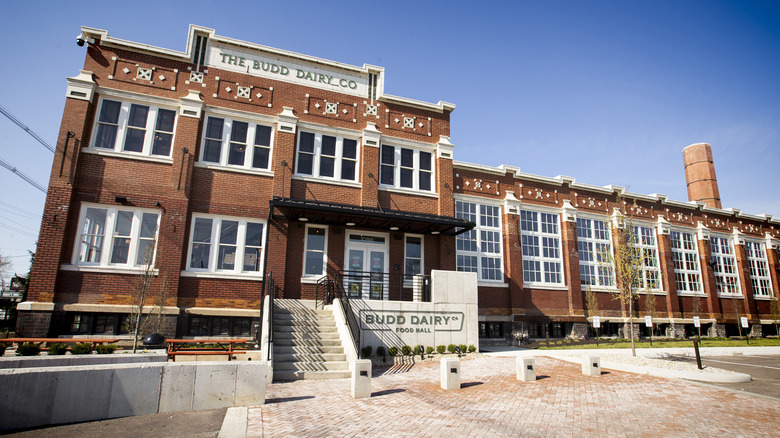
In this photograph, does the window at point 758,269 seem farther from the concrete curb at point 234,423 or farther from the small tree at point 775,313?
the concrete curb at point 234,423

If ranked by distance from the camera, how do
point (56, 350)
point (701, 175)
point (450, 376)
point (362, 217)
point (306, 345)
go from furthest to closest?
point (701, 175) < point (362, 217) < point (306, 345) < point (450, 376) < point (56, 350)

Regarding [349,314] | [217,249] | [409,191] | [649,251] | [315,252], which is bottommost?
[349,314]

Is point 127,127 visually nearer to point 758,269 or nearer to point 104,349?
point 104,349

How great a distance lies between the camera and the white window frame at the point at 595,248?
77.2 ft

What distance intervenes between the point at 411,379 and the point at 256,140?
11.2m

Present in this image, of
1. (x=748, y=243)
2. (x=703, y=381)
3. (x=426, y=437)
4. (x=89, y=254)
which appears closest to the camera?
(x=426, y=437)

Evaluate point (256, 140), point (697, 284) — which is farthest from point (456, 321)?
point (697, 284)

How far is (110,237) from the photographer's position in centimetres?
1422

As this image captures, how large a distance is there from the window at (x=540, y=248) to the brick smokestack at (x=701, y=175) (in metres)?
21.2

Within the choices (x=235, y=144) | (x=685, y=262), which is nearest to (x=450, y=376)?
(x=235, y=144)

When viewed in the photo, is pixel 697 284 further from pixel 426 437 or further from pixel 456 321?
pixel 426 437

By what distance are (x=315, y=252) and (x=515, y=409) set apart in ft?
34.2

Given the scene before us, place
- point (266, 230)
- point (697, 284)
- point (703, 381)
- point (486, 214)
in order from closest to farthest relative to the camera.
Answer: point (703, 381) → point (266, 230) → point (486, 214) → point (697, 284)

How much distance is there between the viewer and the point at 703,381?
10.9m
